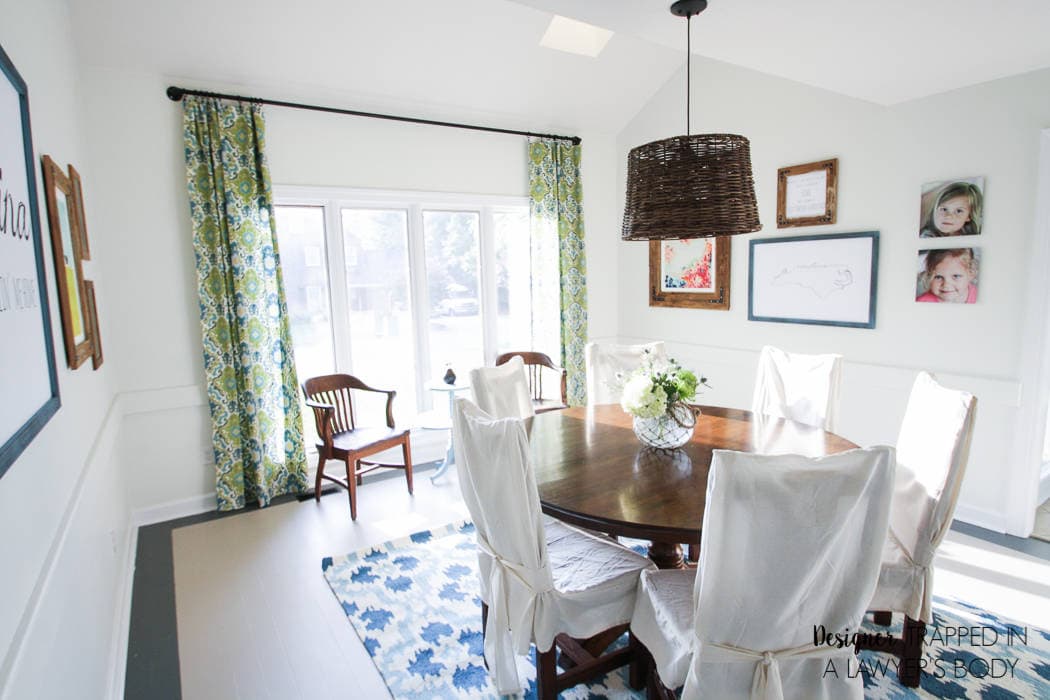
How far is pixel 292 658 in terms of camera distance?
2354 mm

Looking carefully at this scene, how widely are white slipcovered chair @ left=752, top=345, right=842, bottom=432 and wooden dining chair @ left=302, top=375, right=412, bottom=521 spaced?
2285 mm

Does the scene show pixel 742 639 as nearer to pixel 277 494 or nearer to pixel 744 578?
pixel 744 578

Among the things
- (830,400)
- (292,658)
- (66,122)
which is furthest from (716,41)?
(292,658)

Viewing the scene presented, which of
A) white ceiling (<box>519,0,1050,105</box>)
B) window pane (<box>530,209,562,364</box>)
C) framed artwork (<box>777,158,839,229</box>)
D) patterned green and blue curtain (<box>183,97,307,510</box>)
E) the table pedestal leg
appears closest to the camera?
white ceiling (<box>519,0,1050,105</box>)

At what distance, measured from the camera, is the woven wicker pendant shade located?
6.72 ft

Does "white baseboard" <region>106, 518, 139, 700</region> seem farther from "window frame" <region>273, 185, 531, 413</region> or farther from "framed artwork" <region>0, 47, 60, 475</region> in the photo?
"window frame" <region>273, 185, 531, 413</region>

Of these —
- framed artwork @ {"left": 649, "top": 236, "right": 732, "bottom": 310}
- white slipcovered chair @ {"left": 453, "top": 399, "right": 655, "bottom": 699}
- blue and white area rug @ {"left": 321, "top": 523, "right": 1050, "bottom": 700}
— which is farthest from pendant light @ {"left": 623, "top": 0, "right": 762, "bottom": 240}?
framed artwork @ {"left": 649, "top": 236, "right": 732, "bottom": 310}

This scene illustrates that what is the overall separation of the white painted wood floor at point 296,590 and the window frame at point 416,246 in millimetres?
1115

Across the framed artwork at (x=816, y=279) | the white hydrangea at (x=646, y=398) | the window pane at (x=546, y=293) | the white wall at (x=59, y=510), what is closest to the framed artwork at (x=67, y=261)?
the white wall at (x=59, y=510)

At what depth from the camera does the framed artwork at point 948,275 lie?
3.20m

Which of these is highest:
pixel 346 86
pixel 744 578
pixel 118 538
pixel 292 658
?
pixel 346 86

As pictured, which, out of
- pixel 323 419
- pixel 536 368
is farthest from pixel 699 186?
pixel 536 368

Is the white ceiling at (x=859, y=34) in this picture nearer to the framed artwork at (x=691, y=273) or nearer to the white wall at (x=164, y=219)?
the framed artwork at (x=691, y=273)

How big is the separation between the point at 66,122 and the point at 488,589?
2708mm
